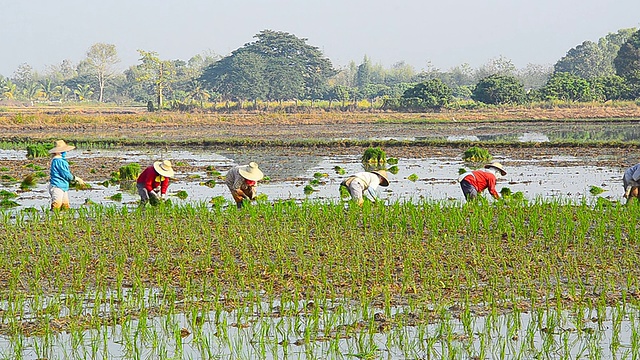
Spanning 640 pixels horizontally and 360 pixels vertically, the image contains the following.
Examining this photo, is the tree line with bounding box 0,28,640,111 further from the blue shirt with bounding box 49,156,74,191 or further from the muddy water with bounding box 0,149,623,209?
the blue shirt with bounding box 49,156,74,191

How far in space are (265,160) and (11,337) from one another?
1548 centimetres

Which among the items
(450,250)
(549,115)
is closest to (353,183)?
(450,250)

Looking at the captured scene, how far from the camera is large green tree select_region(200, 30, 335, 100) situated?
2751 inches

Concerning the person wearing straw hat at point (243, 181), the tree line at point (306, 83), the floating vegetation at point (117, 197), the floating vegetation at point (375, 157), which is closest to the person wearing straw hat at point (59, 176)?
the person wearing straw hat at point (243, 181)

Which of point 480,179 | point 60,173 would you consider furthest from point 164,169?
point 480,179

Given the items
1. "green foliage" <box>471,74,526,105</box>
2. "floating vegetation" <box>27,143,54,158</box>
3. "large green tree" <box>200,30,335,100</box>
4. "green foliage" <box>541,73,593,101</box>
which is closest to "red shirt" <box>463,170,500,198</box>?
"floating vegetation" <box>27,143,54,158</box>

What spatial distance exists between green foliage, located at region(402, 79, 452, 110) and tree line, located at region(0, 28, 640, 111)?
6 centimetres

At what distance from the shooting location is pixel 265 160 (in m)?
20.5

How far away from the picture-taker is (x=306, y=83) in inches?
3004

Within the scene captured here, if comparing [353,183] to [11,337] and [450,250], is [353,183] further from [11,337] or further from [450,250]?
[11,337]

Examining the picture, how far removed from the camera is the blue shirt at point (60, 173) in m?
10.1

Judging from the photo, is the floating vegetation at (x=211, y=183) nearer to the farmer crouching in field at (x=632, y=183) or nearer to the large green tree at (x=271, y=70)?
the farmer crouching in field at (x=632, y=183)

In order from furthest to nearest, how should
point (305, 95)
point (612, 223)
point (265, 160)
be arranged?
1. point (305, 95)
2. point (265, 160)
3. point (612, 223)

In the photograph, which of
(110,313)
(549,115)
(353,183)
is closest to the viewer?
(110,313)
